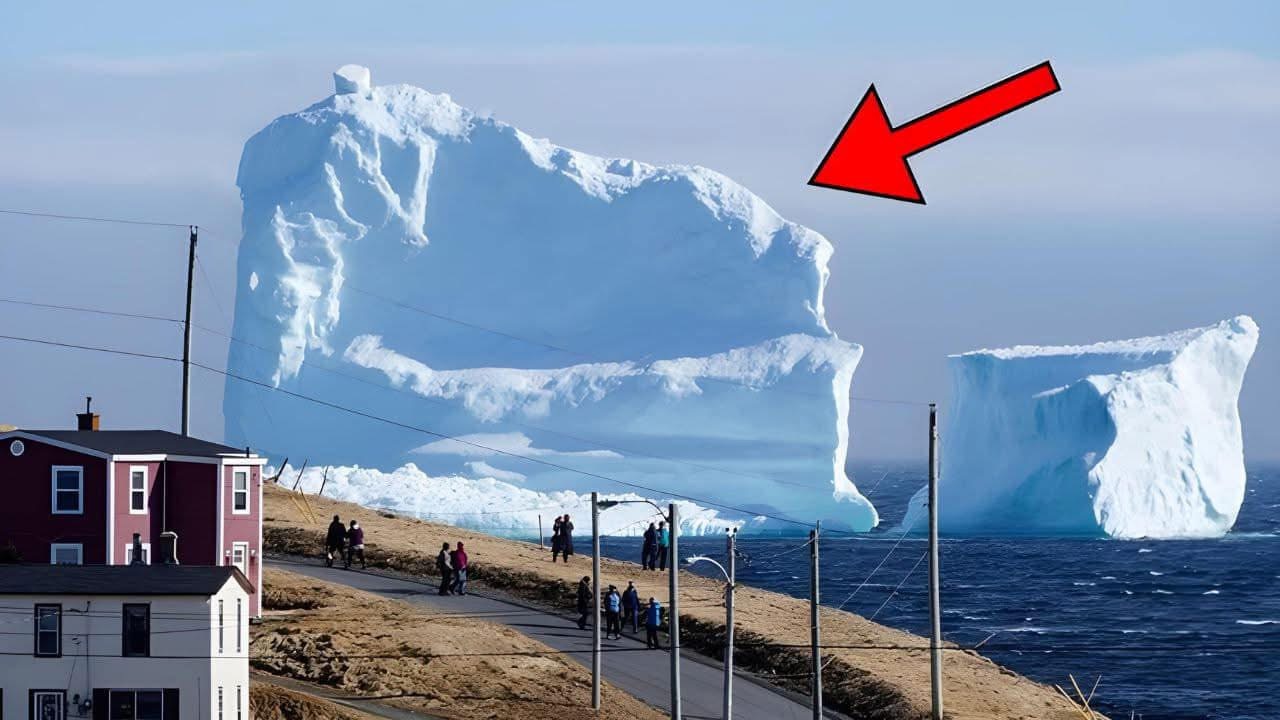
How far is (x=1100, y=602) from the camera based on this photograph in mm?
75625

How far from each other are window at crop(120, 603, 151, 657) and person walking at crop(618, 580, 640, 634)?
14.1 metres

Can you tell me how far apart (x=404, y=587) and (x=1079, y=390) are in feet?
142

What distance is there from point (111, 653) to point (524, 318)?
70359mm

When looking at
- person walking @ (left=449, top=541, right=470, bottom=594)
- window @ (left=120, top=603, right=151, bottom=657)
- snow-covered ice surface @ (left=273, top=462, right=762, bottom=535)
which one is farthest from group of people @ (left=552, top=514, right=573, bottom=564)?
snow-covered ice surface @ (left=273, top=462, right=762, bottom=535)

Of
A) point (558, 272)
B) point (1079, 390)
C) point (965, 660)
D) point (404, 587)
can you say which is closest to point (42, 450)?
point (404, 587)

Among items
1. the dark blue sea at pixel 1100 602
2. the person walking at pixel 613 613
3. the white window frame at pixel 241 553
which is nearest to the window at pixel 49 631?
the white window frame at pixel 241 553

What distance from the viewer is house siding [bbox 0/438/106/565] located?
38.8 m

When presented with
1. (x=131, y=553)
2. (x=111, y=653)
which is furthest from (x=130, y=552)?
(x=111, y=653)

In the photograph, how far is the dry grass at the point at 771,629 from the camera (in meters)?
40.3

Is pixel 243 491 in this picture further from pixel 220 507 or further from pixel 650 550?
pixel 650 550

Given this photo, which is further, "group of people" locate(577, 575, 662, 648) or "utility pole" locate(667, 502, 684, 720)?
"group of people" locate(577, 575, 662, 648)

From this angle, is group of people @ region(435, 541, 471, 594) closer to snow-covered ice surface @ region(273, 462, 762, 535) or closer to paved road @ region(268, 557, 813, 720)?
paved road @ region(268, 557, 813, 720)

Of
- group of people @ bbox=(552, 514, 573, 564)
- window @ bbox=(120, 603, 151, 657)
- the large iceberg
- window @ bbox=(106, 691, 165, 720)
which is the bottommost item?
window @ bbox=(106, 691, 165, 720)

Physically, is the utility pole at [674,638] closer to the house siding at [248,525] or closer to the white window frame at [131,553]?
the house siding at [248,525]
